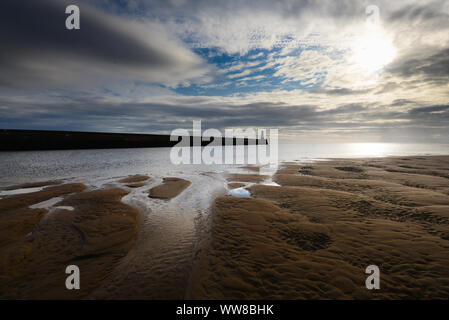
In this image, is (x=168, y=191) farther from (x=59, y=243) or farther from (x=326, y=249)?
(x=326, y=249)

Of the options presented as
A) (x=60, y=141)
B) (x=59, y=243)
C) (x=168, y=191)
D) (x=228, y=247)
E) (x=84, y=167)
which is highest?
(x=60, y=141)

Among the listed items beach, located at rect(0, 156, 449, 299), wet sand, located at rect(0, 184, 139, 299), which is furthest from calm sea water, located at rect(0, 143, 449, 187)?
beach, located at rect(0, 156, 449, 299)

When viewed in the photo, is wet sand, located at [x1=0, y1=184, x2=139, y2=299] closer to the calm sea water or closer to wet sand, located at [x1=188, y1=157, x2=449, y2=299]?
wet sand, located at [x1=188, y1=157, x2=449, y2=299]

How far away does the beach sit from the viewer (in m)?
4.89

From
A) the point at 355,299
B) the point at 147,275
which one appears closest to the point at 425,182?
the point at 355,299

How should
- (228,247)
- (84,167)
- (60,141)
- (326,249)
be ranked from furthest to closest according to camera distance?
1. (60,141)
2. (84,167)
3. (228,247)
4. (326,249)

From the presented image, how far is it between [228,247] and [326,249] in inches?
144

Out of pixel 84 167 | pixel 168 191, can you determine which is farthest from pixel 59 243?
A: pixel 84 167

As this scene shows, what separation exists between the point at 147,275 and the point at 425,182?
23894mm

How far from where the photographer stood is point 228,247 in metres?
7.06

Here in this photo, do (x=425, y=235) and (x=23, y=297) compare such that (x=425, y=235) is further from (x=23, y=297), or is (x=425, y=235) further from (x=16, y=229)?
(x=16, y=229)

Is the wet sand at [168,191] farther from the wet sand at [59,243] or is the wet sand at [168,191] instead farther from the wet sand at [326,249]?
the wet sand at [326,249]

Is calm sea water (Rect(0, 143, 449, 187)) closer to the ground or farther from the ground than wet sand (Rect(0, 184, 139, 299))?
farther from the ground

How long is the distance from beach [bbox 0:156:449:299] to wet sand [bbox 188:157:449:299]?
4 centimetres
